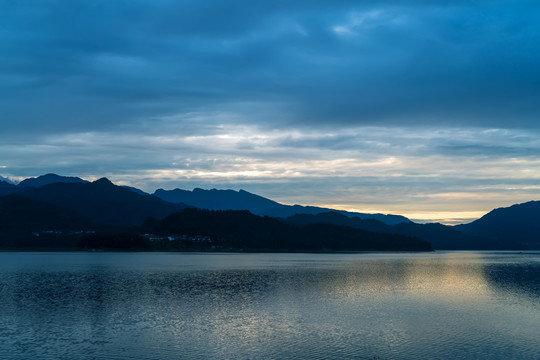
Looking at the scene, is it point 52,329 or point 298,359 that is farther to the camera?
point 52,329

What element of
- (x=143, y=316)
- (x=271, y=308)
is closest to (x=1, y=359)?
(x=143, y=316)

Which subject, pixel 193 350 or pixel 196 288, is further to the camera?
pixel 196 288

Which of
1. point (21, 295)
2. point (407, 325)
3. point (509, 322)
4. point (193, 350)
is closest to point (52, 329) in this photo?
point (193, 350)

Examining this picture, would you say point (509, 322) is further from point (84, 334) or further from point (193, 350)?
point (84, 334)

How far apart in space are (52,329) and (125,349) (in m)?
14.9

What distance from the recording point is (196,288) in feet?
333

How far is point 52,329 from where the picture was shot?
180 feet

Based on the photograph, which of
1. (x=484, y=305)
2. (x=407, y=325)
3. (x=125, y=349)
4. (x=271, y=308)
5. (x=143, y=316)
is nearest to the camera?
(x=125, y=349)

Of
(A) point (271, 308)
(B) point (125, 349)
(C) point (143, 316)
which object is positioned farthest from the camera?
(A) point (271, 308)

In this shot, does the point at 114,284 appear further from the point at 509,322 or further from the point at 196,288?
the point at 509,322

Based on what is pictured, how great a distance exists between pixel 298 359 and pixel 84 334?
26246 millimetres

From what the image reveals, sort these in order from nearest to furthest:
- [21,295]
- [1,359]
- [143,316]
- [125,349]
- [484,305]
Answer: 1. [1,359]
2. [125,349]
3. [143,316]
4. [484,305]
5. [21,295]

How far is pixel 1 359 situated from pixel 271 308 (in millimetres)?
Answer: 40510

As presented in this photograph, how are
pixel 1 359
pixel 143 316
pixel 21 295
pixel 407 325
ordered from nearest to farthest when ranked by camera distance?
1. pixel 1 359
2. pixel 407 325
3. pixel 143 316
4. pixel 21 295
